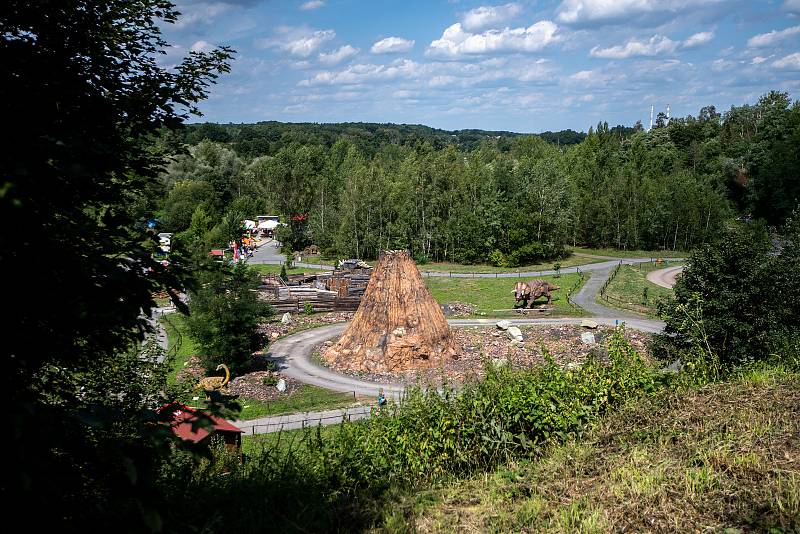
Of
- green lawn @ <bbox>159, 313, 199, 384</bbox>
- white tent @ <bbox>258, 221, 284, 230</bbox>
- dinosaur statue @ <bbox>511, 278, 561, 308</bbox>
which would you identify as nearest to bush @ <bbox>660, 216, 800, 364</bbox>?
dinosaur statue @ <bbox>511, 278, 561, 308</bbox>

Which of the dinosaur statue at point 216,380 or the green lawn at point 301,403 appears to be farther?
the dinosaur statue at point 216,380

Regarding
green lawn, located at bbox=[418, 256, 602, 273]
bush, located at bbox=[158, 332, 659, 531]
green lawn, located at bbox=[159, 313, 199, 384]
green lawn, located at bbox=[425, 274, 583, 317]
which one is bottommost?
green lawn, located at bbox=[159, 313, 199, 384]

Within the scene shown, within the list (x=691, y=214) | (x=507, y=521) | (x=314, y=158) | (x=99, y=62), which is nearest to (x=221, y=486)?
(x=507, y=521)

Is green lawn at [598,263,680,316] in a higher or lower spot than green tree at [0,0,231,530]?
lower

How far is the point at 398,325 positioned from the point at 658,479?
19.8 m

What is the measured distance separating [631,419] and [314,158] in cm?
8990

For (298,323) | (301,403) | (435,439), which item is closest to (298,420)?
(301,403)

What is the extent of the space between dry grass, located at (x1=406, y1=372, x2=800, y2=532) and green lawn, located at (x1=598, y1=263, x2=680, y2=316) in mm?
27743

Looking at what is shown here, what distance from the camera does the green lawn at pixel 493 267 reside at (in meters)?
60.8

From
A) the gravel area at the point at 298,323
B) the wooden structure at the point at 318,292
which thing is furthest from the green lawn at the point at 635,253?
the gravel area at the point at 298,323

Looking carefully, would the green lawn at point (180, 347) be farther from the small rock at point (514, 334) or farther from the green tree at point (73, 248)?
the green tree at point (73, 248)

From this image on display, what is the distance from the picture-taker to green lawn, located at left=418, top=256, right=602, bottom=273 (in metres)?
60.8

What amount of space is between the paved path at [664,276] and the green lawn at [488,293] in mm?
7052

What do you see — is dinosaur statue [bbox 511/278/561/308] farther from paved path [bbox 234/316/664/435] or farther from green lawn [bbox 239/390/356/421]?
green lawn [bbox 239/390/356/421]
